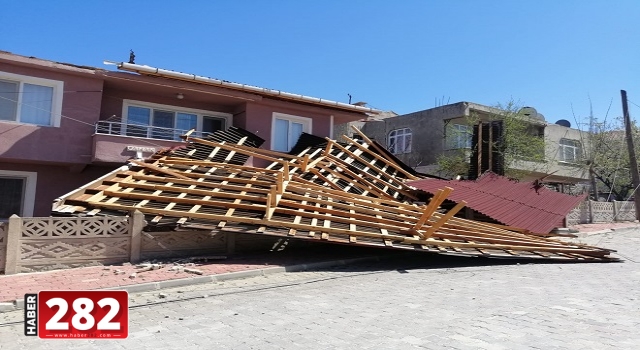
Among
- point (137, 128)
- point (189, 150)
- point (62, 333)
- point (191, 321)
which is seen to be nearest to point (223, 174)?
point (189, 150)

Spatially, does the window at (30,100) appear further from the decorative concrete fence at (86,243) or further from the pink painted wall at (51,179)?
the decorative concrete fence at (86,243)

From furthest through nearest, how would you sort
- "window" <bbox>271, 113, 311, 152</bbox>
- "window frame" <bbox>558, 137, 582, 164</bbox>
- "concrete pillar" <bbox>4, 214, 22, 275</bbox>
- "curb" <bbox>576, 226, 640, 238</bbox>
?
"window frame" <bbox>558, 137, 582, 164</bbox>, "curb" <bbox>576, 226, 640, 238</bbox>, "window" <bbox>271, 113, 311, 152</bbox>, "concrete pillar" <bbox>4, 214, 22, 275</bbox>

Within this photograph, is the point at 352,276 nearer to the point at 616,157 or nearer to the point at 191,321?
the point at 191,321

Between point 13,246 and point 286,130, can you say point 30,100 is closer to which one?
point 13,246

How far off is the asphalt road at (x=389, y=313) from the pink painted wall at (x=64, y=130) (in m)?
7.55

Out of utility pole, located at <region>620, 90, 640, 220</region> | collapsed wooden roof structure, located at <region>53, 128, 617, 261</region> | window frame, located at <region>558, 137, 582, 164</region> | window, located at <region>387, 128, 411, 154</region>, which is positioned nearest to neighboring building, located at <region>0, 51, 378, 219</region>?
collapsed wooden roof structure, located at <region>53, 128, 617, 261</region>

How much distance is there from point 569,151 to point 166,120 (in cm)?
2788

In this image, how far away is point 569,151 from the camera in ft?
101

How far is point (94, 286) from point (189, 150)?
745 centimetres

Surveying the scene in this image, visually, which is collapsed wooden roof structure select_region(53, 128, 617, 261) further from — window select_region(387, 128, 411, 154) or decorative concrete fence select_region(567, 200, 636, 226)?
window select_region(387, 128, 411, 154)

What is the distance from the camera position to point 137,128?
14.1 meters

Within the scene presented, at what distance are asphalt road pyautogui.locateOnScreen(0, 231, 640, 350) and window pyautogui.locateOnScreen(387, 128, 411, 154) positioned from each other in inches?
765

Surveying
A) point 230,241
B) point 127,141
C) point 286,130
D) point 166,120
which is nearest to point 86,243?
point 230,241

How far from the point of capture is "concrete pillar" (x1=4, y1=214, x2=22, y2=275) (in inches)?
289
